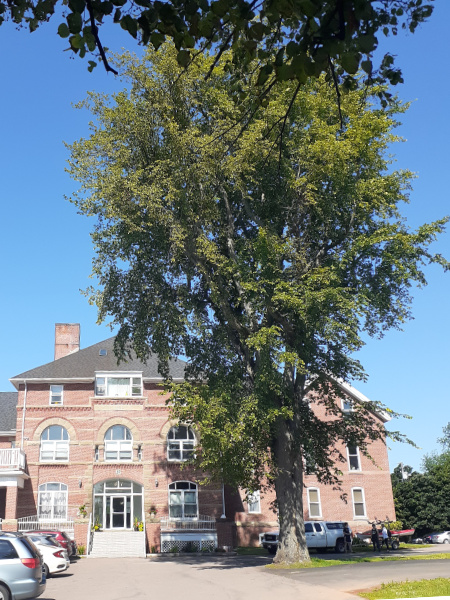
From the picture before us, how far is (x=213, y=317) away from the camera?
27359 millimetres

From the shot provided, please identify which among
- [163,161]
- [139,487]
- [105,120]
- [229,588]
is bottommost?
[229,588]

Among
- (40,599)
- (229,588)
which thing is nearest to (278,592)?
(229,588)

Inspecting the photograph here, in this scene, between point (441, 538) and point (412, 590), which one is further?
point (441, 538)

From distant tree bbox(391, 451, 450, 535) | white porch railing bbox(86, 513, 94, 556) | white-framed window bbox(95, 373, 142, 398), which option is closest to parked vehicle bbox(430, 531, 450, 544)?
distant tree bbox(391, 451, 450, 535)

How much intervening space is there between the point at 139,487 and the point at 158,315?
17.7 meters

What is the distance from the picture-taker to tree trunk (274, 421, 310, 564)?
24750 millimetres

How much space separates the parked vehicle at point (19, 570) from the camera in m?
13.5

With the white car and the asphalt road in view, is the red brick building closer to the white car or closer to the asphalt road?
the asphalt road

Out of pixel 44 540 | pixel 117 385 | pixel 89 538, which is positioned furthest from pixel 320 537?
pixel 44 540

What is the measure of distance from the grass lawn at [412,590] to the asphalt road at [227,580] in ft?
2.19

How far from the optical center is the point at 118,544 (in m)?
35.8

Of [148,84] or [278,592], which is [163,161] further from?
[278,592]

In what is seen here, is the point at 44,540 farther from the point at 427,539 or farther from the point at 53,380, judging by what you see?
the point at 427,539

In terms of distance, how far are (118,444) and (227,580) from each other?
68.4 ft
